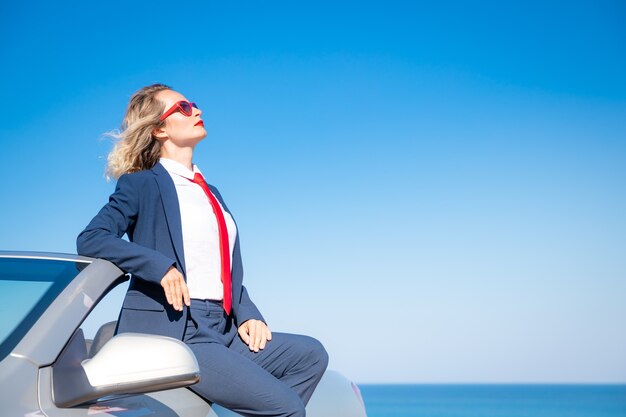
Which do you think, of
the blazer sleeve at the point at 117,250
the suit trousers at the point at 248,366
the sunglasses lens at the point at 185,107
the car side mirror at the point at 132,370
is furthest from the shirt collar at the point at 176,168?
the car side mirror at the point at 132,370

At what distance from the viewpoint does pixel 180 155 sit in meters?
2.63

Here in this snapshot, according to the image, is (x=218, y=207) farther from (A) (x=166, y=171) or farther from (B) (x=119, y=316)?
(B) (x=119, y=316)

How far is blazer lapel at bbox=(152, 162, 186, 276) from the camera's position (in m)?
2.14

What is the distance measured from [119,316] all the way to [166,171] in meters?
0.58

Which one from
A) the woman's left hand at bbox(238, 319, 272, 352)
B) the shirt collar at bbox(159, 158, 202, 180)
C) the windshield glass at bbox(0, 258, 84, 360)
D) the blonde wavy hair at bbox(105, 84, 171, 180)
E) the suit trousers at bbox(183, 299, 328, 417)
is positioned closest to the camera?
the windshield glass at bbox(0, 258, 84, 360)

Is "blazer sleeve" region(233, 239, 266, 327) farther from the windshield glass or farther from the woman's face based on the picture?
the windshield glass

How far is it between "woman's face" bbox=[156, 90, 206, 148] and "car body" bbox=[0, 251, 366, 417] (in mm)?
853

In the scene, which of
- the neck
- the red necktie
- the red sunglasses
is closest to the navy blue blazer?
the red necktie

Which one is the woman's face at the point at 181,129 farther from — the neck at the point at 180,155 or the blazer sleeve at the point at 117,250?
the blazer sleeve at the point at 117,250

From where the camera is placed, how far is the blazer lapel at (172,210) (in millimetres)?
2139

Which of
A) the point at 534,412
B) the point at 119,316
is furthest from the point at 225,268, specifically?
the point at 534,412

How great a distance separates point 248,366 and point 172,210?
0.62 meters

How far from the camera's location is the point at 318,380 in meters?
2.27

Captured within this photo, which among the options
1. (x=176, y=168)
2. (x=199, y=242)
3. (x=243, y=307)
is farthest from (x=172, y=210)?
(x=243, y=307)
